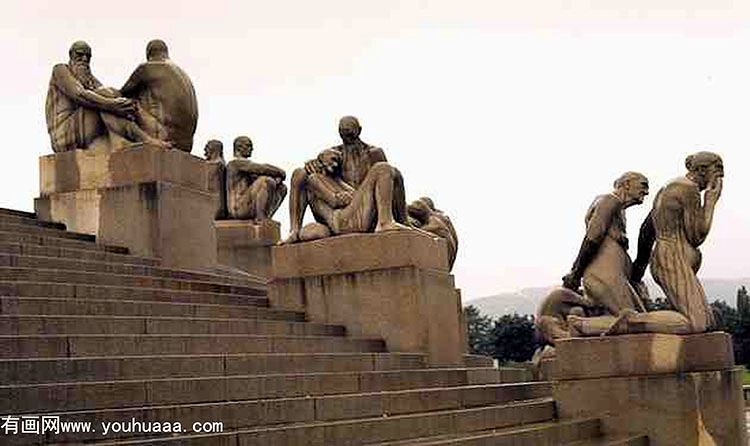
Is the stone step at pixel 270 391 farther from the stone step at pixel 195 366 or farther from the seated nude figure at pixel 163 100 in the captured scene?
the seated nude figure at pixel 163 100

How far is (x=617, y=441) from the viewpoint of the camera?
11.1 meters

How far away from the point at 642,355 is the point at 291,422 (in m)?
4.65

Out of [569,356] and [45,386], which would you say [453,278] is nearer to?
[569,356]

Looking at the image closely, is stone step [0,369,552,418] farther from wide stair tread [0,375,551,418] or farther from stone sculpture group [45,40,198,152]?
stone sculpture group [45,40,198,152]

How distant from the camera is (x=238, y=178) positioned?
22.0m

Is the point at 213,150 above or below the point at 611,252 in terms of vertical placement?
above

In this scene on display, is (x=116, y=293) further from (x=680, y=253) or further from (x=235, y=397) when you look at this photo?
(x=680, y=253)

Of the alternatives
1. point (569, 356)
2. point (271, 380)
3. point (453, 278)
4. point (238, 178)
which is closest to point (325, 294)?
point (453, 278)

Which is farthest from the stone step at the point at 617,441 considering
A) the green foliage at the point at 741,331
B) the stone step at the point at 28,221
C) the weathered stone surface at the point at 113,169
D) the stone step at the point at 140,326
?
the green foliage at the point at 741,331

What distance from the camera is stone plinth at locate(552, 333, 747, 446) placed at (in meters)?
11.7

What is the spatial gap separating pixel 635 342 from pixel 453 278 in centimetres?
336

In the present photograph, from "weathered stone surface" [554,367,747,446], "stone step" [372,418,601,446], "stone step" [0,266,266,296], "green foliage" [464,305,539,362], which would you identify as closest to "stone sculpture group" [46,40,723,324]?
"weathered stone surface" [554,367,747,446]

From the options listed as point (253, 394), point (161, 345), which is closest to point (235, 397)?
point (253, 394)

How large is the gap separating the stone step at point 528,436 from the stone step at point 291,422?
0.51 feet
